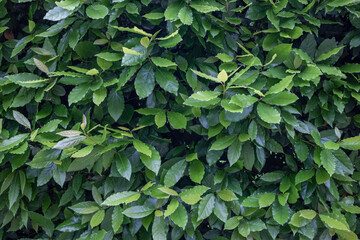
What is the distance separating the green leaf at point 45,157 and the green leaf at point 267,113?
Answer: 105 cm

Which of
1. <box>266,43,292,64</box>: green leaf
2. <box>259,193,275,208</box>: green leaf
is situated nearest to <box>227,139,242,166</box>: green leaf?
<box>259,193,275,208</box>: green leaf

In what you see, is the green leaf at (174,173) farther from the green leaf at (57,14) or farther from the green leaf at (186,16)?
the green leaf at (57,14)

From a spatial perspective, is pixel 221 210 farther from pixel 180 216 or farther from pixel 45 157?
pixel 45 157

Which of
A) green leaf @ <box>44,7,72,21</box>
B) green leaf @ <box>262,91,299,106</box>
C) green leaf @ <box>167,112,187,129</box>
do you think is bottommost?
green leaf @ <box>167,112,187,129</box>

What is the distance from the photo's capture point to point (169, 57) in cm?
173

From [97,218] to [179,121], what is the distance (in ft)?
2.20

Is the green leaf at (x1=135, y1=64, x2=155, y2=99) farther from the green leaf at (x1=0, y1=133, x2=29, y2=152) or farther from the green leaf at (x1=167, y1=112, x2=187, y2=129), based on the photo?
the green leaf at (x1=0, y1=133, x2=29, y2=152)

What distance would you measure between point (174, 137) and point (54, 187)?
797 millimetres

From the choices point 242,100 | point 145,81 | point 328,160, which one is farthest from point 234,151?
point 145,81

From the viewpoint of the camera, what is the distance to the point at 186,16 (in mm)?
1586

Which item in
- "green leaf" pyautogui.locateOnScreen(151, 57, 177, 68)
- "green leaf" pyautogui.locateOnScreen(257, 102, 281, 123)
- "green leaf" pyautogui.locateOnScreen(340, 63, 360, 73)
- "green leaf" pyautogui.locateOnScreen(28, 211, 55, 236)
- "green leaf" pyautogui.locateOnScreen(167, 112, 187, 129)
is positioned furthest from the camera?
"green leaf" pyautogui.locateOnScreen(28, 211, 55, 236)

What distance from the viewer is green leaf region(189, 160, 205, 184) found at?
1696mm

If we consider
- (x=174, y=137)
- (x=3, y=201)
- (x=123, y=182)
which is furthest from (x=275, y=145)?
(x=3, y=201)

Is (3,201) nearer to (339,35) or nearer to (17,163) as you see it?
(17,163)
